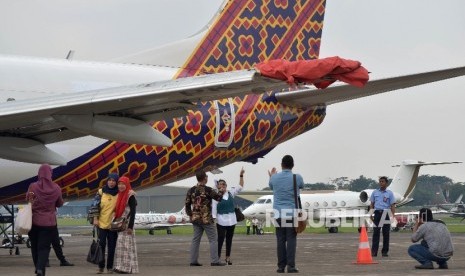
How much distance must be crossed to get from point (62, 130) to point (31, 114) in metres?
2.42

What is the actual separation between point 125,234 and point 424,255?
5391mm

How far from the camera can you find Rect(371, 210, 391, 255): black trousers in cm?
2439

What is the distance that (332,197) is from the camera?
68250 millimetres

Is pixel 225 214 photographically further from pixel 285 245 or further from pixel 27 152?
pixel 27 152

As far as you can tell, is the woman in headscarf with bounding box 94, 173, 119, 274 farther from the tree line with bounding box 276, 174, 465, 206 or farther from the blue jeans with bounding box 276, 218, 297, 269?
the tree line with bounding box 276, 174, 465, 206

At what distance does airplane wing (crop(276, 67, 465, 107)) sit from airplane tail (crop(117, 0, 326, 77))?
5.53 ft

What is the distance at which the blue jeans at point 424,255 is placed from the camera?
18984mm

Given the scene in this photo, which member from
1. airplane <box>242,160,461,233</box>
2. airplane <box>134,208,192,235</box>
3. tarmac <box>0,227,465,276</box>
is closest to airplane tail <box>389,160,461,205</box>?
airplane <box>242,160,461,233</box>

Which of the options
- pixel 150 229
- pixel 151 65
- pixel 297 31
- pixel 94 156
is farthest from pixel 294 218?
pixel 150 229

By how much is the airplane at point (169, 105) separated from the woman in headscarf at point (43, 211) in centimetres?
125

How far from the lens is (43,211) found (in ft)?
55.5

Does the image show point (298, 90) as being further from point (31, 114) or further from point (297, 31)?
point (31, 114)

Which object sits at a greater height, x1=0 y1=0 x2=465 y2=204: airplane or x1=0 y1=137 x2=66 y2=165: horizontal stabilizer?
x1=0 y1=0 x2=465 y2=204: airplane

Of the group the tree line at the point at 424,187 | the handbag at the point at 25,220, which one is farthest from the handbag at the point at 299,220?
the tree line at the point at 424,187
